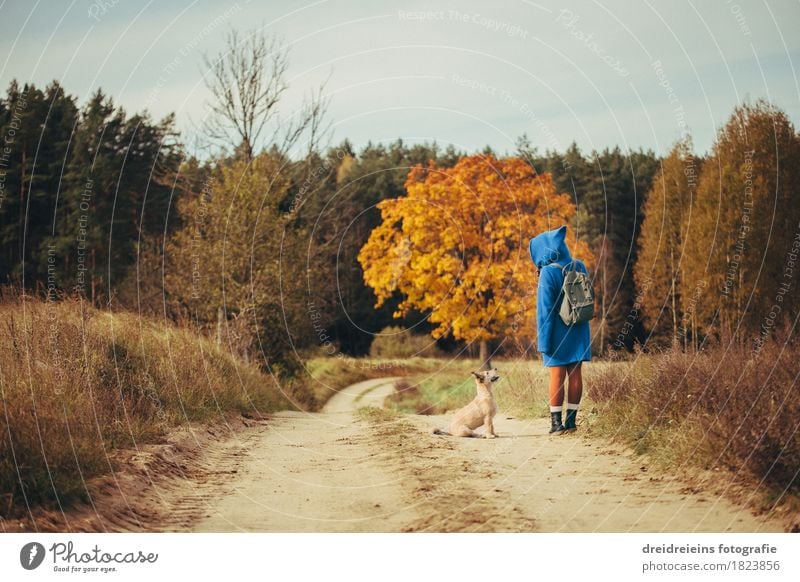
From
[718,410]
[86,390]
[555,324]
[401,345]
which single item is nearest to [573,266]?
[555,324]

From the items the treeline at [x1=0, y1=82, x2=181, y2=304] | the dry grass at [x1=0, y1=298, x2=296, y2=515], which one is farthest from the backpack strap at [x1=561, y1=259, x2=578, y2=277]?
the treeline at [x1=0, y1=82, x2=181, y2=304]

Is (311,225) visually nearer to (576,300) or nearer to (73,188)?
(73,188)

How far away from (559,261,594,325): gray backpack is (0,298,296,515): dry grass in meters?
5.33

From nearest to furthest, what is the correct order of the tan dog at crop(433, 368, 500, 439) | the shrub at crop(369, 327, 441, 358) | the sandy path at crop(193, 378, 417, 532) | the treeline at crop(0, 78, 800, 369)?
the sandy path at crop(193, 378, 417, 532) < the tan dog at crop(433, 368, 500, 439) < the treeline at crop(0, 78, 800, 369) < the shrub at crop(369, 327, 441, 358)

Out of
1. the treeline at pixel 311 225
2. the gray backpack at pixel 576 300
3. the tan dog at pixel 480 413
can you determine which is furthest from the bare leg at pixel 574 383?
the treeline at pixel 311 225

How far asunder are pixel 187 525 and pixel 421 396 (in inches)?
517

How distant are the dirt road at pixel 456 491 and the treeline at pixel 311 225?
489 cm

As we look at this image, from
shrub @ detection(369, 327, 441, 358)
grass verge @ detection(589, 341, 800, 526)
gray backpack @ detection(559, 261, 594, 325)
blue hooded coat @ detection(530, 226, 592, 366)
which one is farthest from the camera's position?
shrub @ detection(369, 327, 441, 358)

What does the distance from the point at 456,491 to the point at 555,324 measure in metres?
2.96

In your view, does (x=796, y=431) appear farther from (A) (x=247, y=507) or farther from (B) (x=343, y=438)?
(B) (x=343, y=438)

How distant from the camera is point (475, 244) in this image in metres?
22.6

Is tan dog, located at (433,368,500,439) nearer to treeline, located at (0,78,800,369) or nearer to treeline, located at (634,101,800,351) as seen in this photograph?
treeline, located at (634,101,800,351)

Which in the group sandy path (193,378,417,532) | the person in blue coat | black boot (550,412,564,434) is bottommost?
sandy path (193,378,417,532)

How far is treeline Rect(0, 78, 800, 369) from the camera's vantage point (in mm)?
14602
